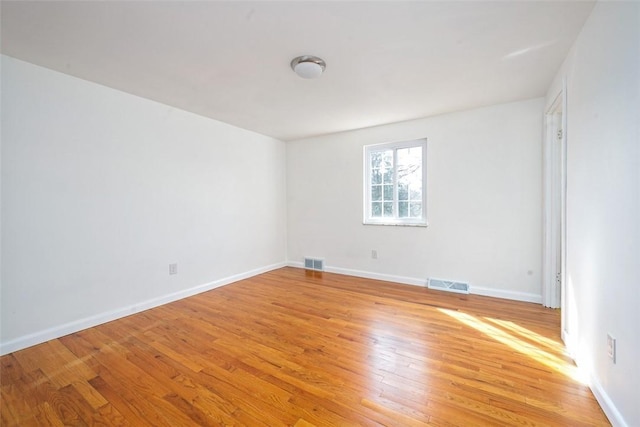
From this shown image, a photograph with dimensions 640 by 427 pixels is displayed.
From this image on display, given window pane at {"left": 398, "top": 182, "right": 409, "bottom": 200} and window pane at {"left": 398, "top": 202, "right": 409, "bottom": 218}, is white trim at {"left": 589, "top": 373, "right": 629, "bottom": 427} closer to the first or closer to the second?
window pane at {"left": 398, "top": 202, "right": 409, "bottom": 218}

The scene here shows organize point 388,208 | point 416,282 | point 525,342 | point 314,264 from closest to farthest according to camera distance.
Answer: point 525,342 < point 416,282 < point 388,208 < point 314,264

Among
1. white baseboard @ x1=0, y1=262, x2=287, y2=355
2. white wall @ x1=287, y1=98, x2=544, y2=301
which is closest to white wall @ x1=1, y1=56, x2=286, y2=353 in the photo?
white baseboard @ x1=0, y1=262, x2=287, y2=355

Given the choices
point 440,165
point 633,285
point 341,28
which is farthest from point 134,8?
point 440,165

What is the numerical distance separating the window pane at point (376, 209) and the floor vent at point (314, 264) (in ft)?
4.00

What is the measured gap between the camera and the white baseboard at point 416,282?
3056 millimetres

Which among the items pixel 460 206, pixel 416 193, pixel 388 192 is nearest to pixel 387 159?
pixel 388 192

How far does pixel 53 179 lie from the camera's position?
2.30 meters

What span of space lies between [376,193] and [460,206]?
3.97 ft

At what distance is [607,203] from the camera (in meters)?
1.41

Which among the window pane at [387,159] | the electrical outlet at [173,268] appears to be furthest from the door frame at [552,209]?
the electrical outlet at [173,268]

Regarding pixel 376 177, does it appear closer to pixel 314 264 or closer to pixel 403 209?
pixel 403 209

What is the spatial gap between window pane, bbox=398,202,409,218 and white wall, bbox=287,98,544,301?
22 centimetres

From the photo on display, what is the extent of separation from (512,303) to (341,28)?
3273 mm

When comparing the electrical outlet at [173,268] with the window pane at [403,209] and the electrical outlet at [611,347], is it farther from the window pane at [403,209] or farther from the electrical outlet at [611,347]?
the electrical outlet at [611,347]
